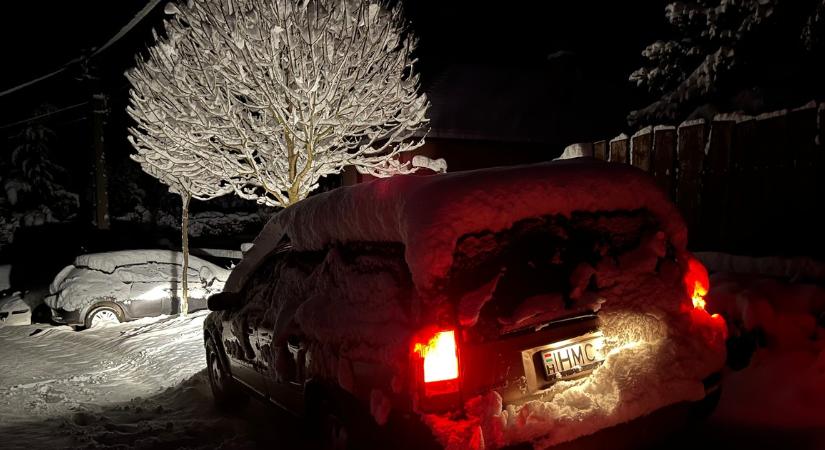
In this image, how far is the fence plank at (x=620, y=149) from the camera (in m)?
8.42

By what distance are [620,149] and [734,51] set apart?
11.3 ft

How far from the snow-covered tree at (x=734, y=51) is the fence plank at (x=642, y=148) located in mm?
3130

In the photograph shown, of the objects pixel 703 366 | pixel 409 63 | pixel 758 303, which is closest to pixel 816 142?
pixel 758 303

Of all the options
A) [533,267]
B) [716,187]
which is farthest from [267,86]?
[533,267]

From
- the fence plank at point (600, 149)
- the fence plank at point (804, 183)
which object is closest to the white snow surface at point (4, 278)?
the fence plank at point (600, 149)

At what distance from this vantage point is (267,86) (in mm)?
9656

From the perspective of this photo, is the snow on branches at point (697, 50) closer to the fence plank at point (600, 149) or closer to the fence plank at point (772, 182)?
the fence plank at point (600, 149)

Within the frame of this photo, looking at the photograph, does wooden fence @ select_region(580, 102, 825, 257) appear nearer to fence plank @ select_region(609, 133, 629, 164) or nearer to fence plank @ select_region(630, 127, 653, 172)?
fence plank @ select_region(630, 127, 653, 172)

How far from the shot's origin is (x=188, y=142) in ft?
33.7

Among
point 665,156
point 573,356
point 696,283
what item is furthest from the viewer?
point 665,156

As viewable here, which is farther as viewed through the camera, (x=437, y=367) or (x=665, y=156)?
(x=665, y=156)

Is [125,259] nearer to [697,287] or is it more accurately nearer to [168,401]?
[168,401]

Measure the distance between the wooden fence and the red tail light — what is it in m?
4.89

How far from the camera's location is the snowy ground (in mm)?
3998
